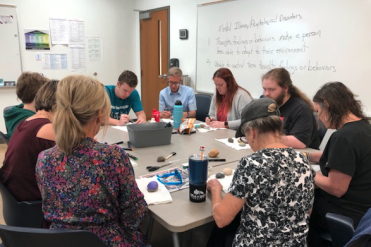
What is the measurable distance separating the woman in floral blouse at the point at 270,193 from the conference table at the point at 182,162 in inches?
4.7

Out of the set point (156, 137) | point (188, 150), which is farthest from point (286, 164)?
point (156, 137)

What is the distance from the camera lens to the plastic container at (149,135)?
2.05 metres

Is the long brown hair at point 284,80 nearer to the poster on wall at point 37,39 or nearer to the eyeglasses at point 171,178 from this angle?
the eyeglasses at point 171,178

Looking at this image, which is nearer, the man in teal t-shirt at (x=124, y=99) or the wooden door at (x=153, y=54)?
the man in teal t-shirt at (x=124, y=99)

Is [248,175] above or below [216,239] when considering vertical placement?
above

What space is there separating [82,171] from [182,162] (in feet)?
2.72

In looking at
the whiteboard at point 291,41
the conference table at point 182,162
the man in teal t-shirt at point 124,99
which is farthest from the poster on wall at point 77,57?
the conference table at point 182,162

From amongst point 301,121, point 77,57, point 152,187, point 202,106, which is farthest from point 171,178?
point 77,57

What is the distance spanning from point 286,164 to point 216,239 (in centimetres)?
62

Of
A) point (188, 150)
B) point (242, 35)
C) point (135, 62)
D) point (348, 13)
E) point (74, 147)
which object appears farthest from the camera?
point (135, 62)

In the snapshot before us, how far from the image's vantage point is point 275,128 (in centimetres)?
116

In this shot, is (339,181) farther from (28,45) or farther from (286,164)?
(28,45)

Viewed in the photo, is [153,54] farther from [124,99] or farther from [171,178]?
[171,178]

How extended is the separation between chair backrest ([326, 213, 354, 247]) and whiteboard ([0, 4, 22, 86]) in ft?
15.0
